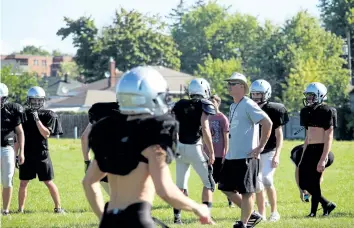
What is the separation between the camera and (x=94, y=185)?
5848 mm

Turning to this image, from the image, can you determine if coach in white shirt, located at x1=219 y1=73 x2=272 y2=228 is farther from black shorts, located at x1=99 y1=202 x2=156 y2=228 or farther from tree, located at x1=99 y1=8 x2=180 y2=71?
tree, located at x1=99 y1=8 x2=180 y2=71

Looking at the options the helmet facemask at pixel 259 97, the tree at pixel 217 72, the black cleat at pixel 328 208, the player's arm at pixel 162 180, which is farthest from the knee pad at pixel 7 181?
the tree at pixel 217 72

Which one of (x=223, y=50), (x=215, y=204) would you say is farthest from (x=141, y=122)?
(x=223, y=50)

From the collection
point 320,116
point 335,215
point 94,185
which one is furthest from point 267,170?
point 94,185

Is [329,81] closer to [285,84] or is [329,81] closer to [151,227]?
[285,84]

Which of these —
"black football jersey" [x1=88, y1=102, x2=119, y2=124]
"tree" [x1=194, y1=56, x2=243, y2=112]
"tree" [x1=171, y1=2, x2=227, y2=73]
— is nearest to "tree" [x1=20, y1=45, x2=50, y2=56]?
"tree" [x1=171, y1=2, x2=227, y2=73]

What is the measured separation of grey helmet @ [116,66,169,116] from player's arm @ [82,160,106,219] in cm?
56

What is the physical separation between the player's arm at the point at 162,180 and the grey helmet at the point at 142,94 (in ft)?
1.07

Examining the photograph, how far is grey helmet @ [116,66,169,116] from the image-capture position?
5336 millimetres

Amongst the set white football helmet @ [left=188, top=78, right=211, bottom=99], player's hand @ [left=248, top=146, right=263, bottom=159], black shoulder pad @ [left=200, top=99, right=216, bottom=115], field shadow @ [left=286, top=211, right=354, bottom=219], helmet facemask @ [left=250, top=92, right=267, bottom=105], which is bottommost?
field shadow @ [left=286, top=211, right=354, bottom=219]

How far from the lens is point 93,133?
17.6 feet

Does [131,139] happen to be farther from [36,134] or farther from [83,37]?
[83,37]

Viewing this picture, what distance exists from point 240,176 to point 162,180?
450 centimetres

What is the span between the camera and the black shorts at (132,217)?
17.0 ft
